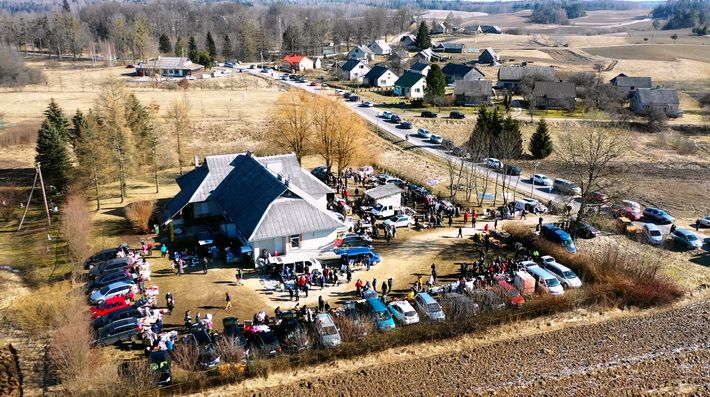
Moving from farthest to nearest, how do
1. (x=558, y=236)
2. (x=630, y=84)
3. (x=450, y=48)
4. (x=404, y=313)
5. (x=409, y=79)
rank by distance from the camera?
(x=450, y=48)
(x=409, y=79)
(x=630, y=84)
(x=558, y=236)
(x=404, y=313)

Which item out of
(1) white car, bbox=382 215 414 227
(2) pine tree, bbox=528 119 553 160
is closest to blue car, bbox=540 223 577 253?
(1) white car, bbox=382 215 414 227

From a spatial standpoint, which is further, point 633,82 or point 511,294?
point 633,82

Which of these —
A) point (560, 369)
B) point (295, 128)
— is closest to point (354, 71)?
point (295, 128)

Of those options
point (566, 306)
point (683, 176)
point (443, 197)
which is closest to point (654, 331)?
point (566, 306)

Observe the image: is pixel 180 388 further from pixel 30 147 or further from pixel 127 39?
pixel 127 39

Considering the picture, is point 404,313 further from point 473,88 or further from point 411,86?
point 411,86

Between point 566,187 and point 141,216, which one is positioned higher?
point 141,216

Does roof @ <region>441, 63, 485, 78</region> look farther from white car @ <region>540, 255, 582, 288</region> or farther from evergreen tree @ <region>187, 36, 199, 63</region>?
white car @ <region>540, 255, 582, 288</region>
